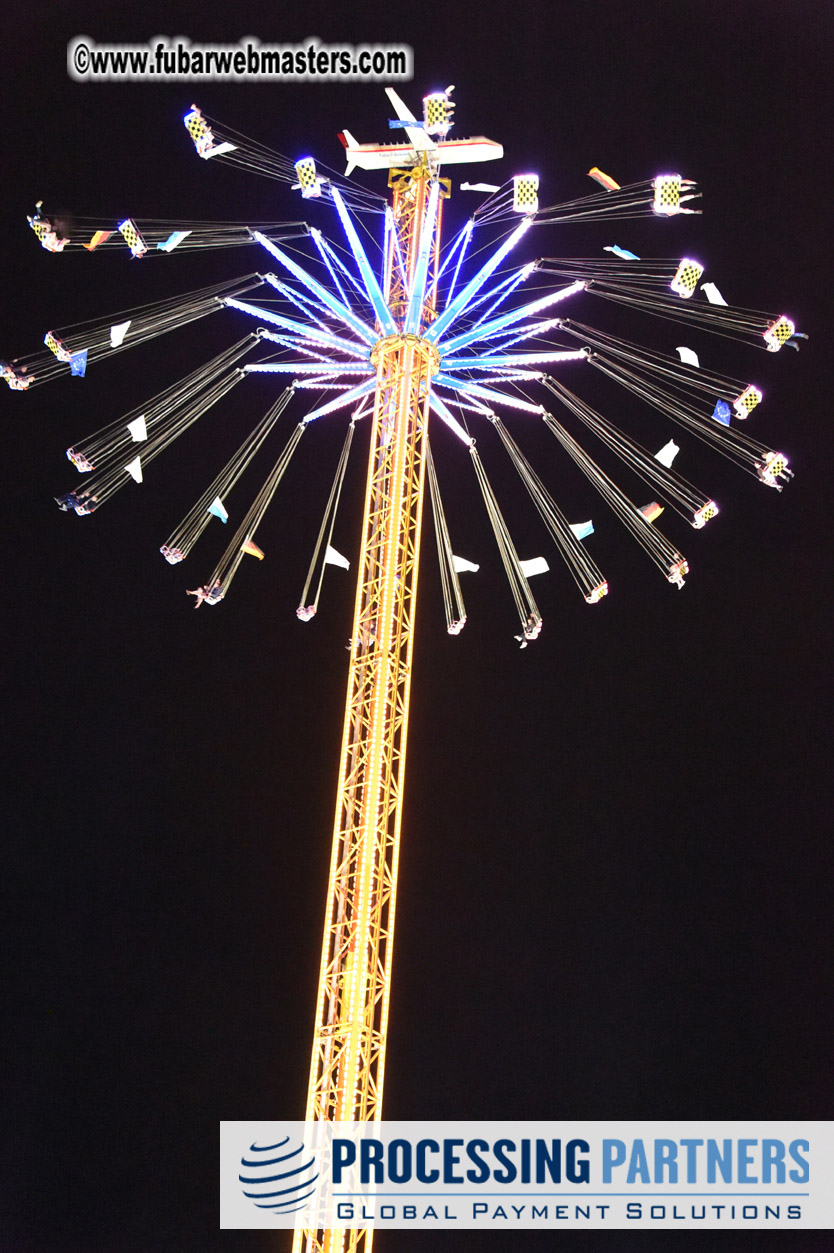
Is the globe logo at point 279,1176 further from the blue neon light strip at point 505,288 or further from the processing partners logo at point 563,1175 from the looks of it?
the blue neon light strip at point 505,288

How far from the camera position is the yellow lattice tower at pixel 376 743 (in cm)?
1171

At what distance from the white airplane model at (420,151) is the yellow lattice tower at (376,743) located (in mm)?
612

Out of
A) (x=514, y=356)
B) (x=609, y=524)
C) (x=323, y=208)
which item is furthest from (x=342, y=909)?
(x=323, y=208)

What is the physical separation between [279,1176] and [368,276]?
34.9 ft

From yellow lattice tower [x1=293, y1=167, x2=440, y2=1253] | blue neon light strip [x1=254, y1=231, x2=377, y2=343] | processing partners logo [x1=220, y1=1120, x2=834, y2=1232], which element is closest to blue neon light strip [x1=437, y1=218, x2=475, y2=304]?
yellow lattice tower [x1=293, y1=167, x2=440, y2=1253]

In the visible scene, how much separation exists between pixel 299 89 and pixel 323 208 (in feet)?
6.83

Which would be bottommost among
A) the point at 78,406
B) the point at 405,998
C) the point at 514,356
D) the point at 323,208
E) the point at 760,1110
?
the point at 760,1110

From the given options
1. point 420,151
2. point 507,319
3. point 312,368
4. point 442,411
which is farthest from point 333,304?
point 507,319

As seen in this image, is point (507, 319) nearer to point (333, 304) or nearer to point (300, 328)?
point (333, 304)

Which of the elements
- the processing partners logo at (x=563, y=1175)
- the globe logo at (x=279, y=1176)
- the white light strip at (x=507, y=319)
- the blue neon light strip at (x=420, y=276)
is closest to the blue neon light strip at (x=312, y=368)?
the blue neon light strip at (x=420, y=276)

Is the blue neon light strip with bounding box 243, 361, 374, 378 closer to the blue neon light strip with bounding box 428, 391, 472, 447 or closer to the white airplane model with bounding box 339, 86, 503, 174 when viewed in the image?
the blue neon light strip with bounding box 428, 391, 472, 447

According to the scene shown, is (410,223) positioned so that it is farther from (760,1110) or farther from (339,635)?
(760,1110)

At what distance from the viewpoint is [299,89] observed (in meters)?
20.3

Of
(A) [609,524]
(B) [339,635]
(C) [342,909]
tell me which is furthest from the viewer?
(A) [609,524]
